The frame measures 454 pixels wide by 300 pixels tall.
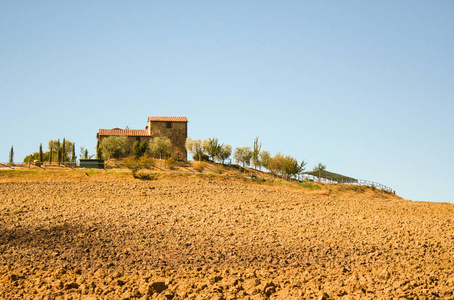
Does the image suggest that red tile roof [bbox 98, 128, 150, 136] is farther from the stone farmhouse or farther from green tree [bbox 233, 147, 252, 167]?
green tree [bbox 233, 147, 252, 167]

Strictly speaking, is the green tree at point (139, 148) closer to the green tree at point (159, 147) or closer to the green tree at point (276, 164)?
the green tree at point (159, 147)

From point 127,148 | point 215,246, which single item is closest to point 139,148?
point 127,148

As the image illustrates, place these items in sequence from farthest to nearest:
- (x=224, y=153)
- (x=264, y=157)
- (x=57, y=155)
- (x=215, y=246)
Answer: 1. (x=264, y=157)
2. (x=224, y=153)
3. (x=57, y=155)
4. (x=215, y=246)

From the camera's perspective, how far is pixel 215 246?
74.6 ft

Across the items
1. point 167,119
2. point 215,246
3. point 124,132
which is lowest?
point 215,246

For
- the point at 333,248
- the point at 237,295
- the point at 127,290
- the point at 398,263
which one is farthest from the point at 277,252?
the point at 127,290

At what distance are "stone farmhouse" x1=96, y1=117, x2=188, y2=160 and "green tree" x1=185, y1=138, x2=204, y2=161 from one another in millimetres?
1753

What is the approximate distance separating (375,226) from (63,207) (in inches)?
824

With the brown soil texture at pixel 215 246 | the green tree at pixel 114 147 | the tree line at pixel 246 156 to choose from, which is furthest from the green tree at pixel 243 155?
the brown soil texture at pixel 215 246

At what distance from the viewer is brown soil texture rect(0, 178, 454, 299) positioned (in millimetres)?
15992

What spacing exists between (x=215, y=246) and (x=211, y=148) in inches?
2397

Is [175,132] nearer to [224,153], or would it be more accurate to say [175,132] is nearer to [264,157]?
[224,153]

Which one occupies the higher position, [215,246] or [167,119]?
[167,119]

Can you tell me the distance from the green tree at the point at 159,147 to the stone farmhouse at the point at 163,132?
208 cm
